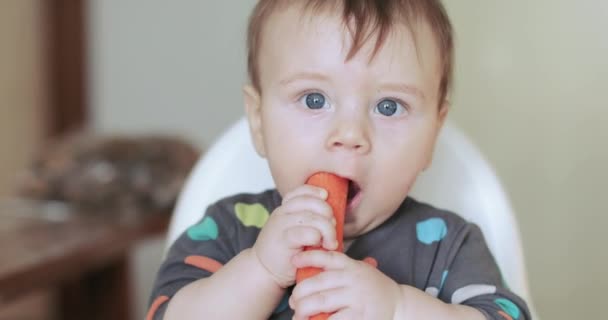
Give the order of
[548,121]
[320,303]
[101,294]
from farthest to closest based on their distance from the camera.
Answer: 1. [101,294]
2. [548,121]
3. [320,303]

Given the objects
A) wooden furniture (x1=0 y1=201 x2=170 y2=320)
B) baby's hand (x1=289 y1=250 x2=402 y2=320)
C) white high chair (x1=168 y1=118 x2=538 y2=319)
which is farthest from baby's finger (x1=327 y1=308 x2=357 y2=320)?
wooden furniture (x1=0 y1=201 x2=170 y2=320)

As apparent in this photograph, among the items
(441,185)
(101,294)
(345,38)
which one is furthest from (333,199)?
(101,294)

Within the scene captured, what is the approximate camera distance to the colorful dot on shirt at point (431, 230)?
71cm

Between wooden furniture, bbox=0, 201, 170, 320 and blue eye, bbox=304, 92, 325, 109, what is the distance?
0.75m

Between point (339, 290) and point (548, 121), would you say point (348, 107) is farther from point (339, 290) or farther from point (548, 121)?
point (548, 121)

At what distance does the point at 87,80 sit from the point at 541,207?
1.32m

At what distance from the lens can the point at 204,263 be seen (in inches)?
26.9

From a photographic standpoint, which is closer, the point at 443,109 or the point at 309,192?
the point at 309,192

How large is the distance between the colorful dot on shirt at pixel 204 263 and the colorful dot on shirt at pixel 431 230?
6.8 inches

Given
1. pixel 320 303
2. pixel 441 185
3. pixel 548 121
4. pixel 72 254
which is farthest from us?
pixel 72 254

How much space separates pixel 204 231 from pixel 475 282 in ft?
0.76

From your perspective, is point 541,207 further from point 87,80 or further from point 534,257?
point 87,80

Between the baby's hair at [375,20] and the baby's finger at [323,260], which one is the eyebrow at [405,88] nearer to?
the baby's hair at [375,20]

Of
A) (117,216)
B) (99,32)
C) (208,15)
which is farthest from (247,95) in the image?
(99,32)
